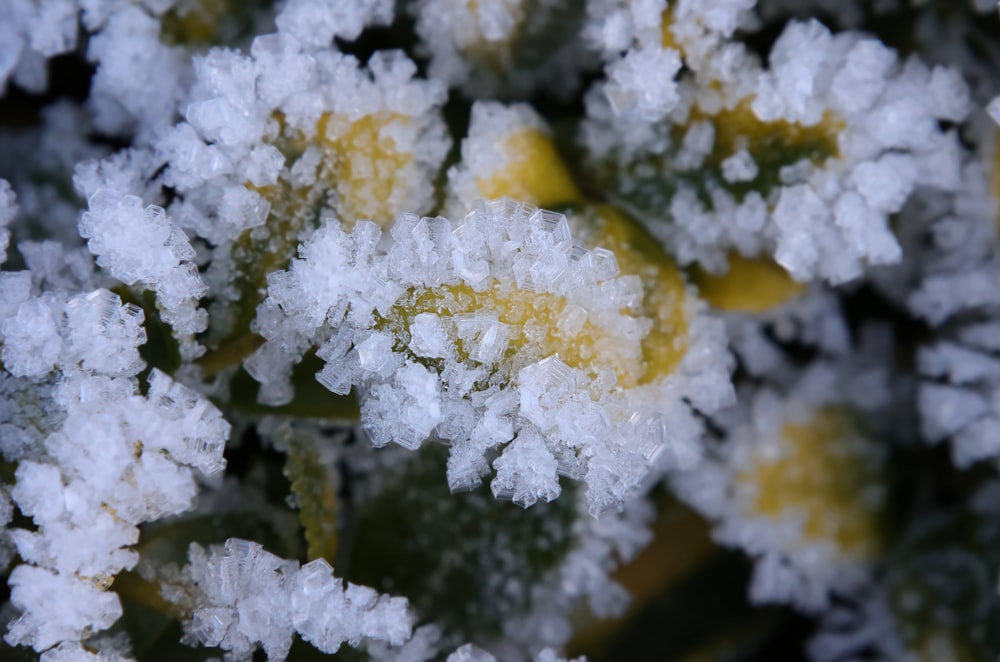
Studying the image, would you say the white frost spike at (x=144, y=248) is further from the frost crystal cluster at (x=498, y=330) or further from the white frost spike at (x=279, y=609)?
the white frost spike at (x=279, y=609)

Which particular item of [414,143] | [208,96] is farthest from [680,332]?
[208,96]

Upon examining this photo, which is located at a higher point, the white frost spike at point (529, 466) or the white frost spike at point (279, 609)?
the white frost spike at point (529, 466)

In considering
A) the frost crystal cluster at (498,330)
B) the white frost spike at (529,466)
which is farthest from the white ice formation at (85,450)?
the white frost spike at (529,466)

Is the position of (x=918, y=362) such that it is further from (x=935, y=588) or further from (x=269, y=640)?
(x=269, y=640)

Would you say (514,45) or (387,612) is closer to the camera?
(387,612)

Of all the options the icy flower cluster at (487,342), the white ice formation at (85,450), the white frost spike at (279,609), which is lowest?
the white frost spike at (279,609)

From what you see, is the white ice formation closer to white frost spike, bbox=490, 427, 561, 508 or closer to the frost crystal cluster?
the frost crystal cluster

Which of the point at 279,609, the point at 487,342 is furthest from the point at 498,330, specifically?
the point at 279,609

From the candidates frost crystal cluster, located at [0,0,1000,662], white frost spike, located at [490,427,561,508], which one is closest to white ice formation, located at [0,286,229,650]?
frost crystal cluster, located at [0,0,1000,662]
